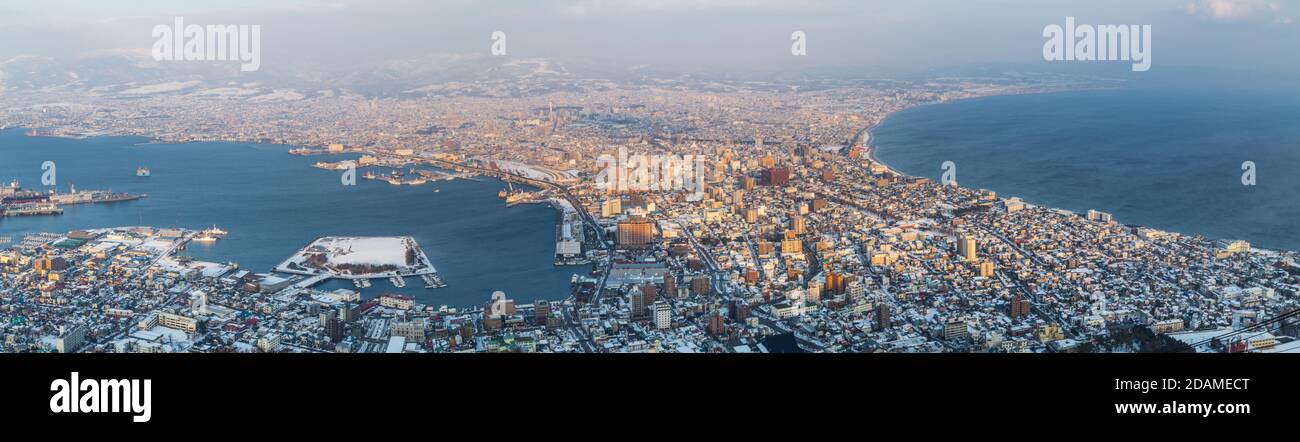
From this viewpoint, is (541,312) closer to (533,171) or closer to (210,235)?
(210,235)

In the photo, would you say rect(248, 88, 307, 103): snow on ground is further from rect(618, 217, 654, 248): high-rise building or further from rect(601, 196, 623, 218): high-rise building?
rect(618, 217, 654, 248): high-rise building

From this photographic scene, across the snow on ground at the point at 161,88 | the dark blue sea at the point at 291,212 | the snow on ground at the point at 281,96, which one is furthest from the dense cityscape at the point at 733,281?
the snow on ground at the point at 161,88

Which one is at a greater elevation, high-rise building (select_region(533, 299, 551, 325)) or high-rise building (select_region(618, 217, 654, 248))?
high-rise building (select_region(618, 217, 654, 248))

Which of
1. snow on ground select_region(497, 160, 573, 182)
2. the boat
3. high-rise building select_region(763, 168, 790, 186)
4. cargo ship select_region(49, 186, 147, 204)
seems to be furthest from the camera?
snow on ground select_region(497, 160, 573, 182)

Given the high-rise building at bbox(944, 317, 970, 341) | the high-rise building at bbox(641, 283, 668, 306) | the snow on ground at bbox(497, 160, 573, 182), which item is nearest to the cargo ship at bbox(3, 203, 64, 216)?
the snow on ground at bbox(497, 160, 573, 182)
